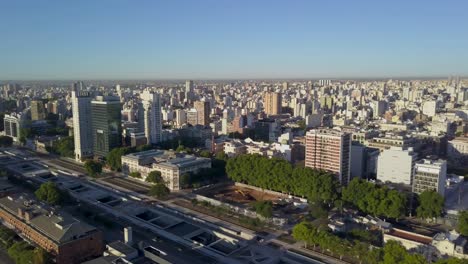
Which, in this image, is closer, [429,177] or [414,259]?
[414,259]

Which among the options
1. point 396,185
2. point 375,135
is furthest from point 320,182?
point 375,135

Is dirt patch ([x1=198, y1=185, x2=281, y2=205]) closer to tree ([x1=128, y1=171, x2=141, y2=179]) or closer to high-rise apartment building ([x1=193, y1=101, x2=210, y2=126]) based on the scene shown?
tree ([x1=128, y1=171, x2=141, y2=179])

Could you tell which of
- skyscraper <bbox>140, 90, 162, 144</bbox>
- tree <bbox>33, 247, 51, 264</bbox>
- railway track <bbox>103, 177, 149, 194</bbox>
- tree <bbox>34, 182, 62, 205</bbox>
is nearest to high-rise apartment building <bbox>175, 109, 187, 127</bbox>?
skyscraper <bbox>140, 90, 162, 144</bbox>

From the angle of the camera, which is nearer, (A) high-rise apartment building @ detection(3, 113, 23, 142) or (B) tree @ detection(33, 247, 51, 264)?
(B) tree @ detection(33, 247, 51, 264)

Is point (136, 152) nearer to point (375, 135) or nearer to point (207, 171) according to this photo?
point (207, 171)

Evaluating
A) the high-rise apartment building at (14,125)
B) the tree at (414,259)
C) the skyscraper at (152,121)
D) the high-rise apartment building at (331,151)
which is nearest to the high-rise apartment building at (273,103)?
the skyscraper at (152,121)

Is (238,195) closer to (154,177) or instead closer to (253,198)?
(253,198)

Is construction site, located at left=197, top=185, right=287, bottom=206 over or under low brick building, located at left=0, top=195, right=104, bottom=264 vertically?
under

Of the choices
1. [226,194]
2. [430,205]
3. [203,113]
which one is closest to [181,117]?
[203,113]
